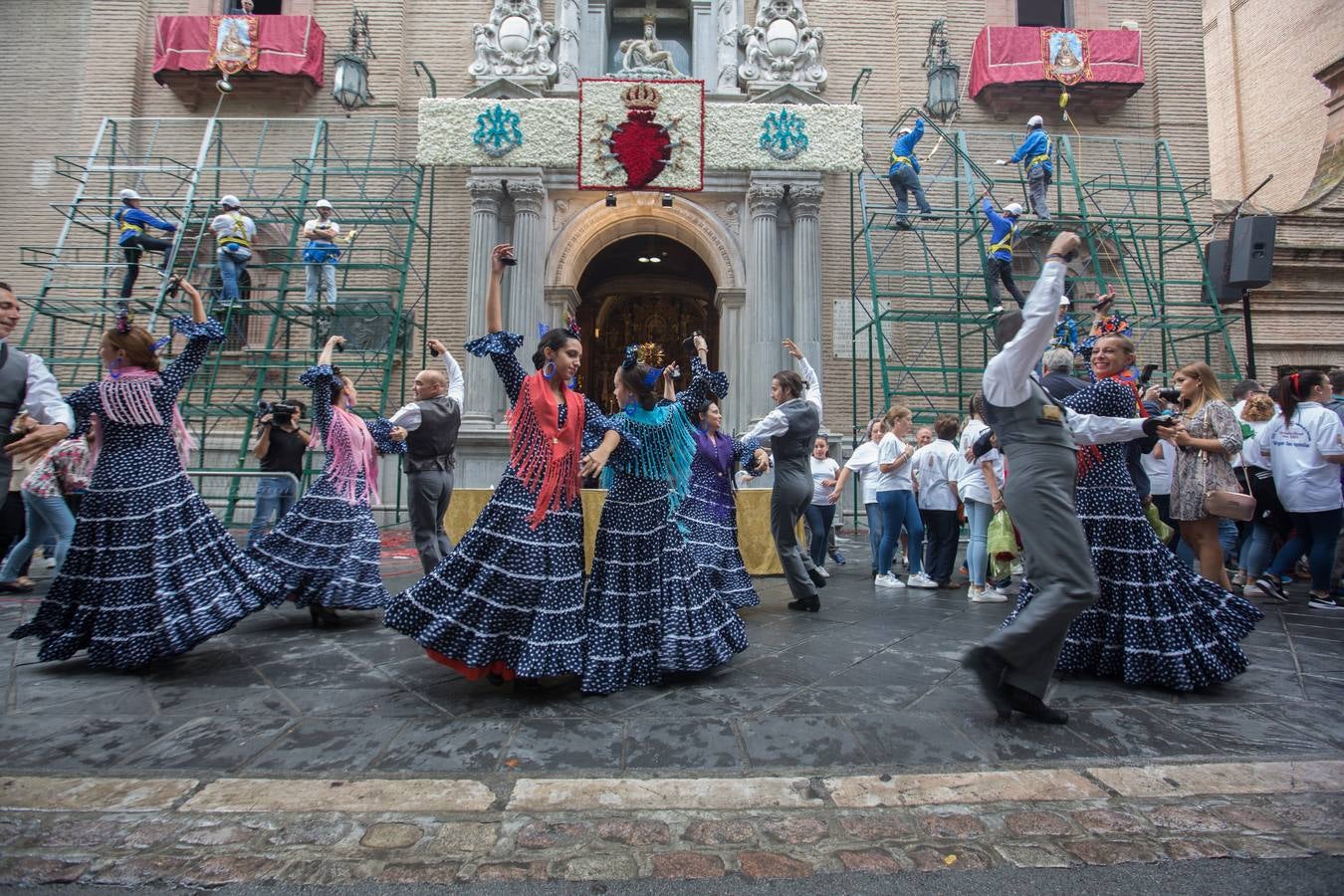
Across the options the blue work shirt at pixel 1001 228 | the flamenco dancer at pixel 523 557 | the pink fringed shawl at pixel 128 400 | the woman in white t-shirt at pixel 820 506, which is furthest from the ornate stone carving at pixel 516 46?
the flamenco dancer at pixel 523 557

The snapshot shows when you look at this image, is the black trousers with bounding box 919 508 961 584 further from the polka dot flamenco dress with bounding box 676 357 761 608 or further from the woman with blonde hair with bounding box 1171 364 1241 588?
the polka dot flamenco dress with bounding box 676 357 761 608

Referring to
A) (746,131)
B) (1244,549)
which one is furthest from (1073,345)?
(746,131)

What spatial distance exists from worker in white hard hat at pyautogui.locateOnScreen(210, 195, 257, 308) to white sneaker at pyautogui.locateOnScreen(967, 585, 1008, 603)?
10.6 meters

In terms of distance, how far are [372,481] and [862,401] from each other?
951 cm

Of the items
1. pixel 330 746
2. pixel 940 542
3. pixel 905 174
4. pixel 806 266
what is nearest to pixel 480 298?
pixel 806 266

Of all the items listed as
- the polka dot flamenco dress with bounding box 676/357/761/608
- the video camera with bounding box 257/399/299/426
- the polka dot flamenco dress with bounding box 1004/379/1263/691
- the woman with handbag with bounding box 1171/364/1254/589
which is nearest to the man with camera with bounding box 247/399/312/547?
the video camera with bounding box 257/399/299/426

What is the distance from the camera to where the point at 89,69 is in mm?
13648

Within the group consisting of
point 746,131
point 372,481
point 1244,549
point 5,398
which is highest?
point 746,131

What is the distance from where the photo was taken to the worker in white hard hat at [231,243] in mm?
10648

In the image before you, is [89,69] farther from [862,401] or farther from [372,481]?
[862,401]

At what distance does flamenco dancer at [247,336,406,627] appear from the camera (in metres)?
5.08

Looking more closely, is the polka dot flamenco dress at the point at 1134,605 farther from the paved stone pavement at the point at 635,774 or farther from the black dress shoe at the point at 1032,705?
Answer: the black dress shoe at the point at 1032,705

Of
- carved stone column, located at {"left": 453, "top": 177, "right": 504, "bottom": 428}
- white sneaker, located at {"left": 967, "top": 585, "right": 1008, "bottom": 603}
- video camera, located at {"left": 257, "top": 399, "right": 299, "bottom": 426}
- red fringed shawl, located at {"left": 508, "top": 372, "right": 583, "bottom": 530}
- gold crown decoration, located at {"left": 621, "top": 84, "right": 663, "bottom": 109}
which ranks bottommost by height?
white sneaker, located at {"left": 967, "top": 585, "right": 1008, "bottom": 603}

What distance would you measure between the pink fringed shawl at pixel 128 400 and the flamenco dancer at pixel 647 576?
2.72 metres
